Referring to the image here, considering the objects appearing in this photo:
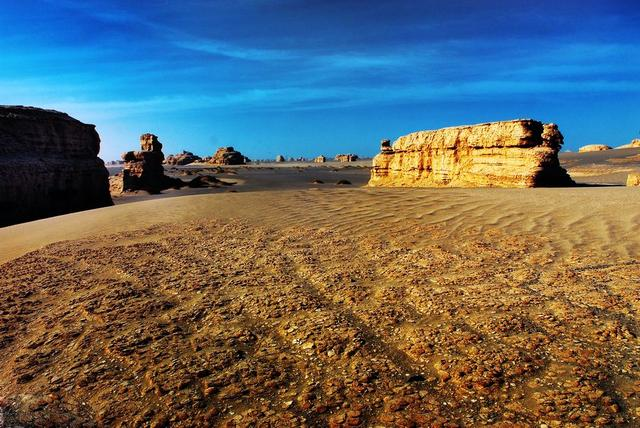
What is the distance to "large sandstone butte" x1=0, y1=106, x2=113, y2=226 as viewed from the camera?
12.1 metres

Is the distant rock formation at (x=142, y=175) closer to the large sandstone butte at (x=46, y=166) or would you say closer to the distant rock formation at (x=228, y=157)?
the large sandstone butte at (x=46, y=166)

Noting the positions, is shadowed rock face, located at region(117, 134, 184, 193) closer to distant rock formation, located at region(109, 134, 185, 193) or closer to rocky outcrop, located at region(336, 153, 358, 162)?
distant rock formation, located at region(109, 134, 185, 193)

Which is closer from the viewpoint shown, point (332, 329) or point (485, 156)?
point (332, 329)

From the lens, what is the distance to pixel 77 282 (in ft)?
13.8

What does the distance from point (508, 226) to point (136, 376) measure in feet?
17.5

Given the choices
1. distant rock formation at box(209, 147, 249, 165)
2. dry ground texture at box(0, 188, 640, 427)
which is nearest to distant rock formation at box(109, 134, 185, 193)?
dry ground texture at box(0, 188, 640, 427)

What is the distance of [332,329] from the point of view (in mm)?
2951

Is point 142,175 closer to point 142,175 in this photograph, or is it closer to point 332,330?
point 142,175

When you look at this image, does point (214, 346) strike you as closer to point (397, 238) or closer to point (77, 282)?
point (77, 282)

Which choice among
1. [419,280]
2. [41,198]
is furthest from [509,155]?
[41,198]

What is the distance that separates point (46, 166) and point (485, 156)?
47.3 feet

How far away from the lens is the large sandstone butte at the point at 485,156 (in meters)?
12.0

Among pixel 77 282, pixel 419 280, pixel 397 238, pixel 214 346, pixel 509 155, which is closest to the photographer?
pixel 214 346

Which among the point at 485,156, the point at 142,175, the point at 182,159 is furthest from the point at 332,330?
the point at 182,159
